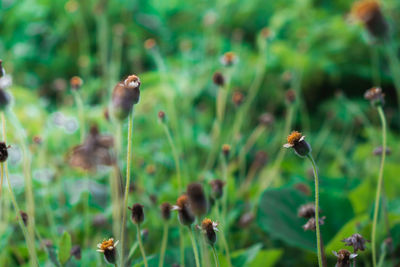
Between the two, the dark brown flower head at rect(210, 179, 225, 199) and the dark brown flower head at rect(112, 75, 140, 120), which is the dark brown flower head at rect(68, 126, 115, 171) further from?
the dark brown flower head at rect(210, 179, 225, 199)

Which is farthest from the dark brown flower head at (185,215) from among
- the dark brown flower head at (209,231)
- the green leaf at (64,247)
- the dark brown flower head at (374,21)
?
the dark brown flower head at (374,21)

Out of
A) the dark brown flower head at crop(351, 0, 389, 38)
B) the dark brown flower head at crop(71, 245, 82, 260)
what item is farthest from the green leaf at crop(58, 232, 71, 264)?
the dark brown flower head at crop(351, 0, 389, 38)

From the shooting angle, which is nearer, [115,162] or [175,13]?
Answer: [115,162]

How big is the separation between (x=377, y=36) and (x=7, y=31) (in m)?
1.61

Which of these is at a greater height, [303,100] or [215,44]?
[215,44]

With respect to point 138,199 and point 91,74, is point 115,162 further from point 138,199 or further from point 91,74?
point 91,74

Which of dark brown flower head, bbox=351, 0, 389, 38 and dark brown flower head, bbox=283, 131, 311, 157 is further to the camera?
dark brown flower head, bbox=351, 0, 389, 38

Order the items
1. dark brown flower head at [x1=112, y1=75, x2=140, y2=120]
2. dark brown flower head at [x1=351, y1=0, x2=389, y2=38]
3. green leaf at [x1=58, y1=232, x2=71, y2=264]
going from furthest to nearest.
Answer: dark brown flower head at [x1=351, y1=0, x2=389, y2=38] → green leaf at [x1=58, y1=232, x2=71, y2=264] → dark brown flower head at [x1=112, y1=75, x2=140, y2=120]

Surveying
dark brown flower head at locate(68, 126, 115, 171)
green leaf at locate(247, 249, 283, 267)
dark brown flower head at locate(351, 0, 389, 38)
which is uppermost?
dark brown flower head at locate(351, 0, 389, 38)

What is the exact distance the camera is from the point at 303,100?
149 cm

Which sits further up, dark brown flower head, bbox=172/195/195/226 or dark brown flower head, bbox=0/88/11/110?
dark brown flower head, bbox=0/88/11/110

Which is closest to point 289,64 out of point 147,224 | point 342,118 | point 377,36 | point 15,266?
point 342,118

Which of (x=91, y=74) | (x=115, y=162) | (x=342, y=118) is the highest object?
(x=115, y=162)

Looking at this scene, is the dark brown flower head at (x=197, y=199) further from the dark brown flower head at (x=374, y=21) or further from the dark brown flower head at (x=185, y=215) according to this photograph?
the dark brown flower head at (x=374, y=21)
